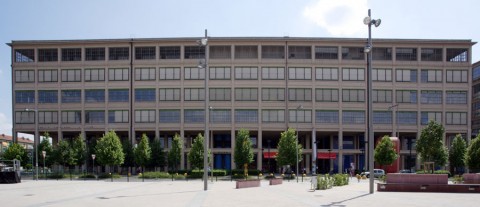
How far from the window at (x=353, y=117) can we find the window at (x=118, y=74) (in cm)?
3536

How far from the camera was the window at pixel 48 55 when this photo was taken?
72312 mm

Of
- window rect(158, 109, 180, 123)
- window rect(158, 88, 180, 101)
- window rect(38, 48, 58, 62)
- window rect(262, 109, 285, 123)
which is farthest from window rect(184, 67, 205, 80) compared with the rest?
window rect(38, 48, 58, 62)

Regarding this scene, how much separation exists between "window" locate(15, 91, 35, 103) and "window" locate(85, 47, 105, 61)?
10629 millimetres

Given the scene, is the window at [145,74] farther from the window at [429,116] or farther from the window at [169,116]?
the window at [429,116]

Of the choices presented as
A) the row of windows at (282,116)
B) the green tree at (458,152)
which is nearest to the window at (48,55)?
the row of windows at (282,116)

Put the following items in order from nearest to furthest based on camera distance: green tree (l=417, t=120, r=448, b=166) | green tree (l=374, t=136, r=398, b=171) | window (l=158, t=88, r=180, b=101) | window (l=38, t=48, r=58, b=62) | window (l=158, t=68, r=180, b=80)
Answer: green tree (l=417, t=120, r=448, b=166) < green tree (l=374, t=136, r=398, b=171) < window (l=158, t=68, r=180, b=80) < window (l=158, t=88, r=180, b=101) < window (l=38, t=48, r=58, b=62)

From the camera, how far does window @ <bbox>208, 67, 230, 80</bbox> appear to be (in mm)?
69375

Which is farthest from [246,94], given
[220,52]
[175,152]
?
[175,152]

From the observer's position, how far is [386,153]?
5709cm

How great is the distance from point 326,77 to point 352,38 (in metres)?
7.33

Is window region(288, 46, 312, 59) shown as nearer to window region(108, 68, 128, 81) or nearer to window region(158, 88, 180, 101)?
window region(158, 88, 180, 101)

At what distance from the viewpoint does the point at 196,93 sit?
69.6 metres

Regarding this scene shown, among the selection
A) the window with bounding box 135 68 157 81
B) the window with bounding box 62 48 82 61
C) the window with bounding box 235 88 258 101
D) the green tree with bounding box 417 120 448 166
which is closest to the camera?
the green tree with bounding box 417 120 448 166

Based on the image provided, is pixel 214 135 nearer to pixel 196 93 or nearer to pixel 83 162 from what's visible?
pixel 196 93
